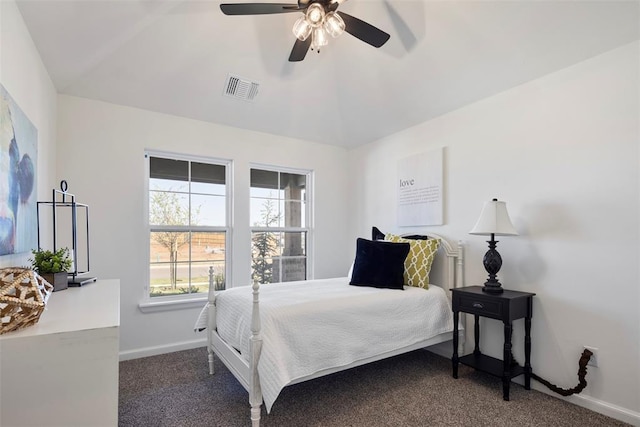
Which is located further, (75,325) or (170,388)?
(170,388)

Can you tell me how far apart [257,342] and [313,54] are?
2.47 m

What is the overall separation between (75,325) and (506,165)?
3.02m

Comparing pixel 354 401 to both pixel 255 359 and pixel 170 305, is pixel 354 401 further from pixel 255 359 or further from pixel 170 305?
pixel 170 305

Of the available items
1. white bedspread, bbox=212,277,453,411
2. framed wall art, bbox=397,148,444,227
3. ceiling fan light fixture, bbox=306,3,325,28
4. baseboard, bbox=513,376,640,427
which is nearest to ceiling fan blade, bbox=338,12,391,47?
ceiling fan light fixture, bbox=306,3,325,28

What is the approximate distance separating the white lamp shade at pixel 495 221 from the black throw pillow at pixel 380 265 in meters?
0.70

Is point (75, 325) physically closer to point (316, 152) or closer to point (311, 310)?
point (311, 310)

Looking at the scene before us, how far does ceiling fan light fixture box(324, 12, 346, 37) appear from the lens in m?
1.93

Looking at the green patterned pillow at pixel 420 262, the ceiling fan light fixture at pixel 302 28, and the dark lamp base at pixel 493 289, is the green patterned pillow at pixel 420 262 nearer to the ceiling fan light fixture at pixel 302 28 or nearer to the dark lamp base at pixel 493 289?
the dark lamp base at pixel 493 289

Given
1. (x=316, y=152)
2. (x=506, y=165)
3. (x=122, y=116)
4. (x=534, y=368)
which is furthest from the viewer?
(x=316, y=152)

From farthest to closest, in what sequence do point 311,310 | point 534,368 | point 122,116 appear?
point 122,116 < point 534,368 < point 311,310

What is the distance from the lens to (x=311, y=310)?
2268 millimetres

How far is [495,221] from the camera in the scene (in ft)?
8.36

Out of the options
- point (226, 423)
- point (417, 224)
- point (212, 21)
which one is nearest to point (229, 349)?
point (226, 423)

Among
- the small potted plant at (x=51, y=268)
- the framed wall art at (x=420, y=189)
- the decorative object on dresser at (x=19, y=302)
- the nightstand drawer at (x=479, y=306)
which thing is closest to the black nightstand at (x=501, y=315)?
the nightstand drawer at (x=479, y=306)
